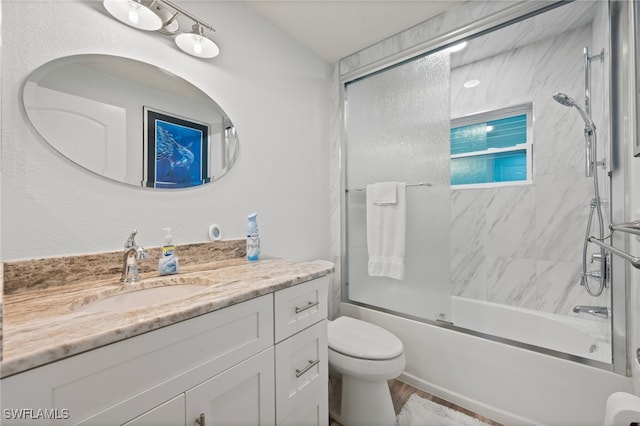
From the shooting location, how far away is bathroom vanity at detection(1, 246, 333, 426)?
0.49m

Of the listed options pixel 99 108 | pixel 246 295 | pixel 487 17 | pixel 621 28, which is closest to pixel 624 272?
pixel 621 28

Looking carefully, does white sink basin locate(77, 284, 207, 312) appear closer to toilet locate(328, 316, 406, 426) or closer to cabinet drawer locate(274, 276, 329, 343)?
cabinet drawer locate(274, 276, 329, 343)

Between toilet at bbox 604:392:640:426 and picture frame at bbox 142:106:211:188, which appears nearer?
toilet at bbox 604:392:640:426

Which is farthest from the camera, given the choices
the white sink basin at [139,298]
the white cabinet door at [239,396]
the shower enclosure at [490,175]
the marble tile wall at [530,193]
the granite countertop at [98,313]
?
the marble tile wall at [530,193]

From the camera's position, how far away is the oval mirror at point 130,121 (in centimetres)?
93

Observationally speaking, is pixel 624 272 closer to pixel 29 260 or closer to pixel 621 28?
pixel 621 28

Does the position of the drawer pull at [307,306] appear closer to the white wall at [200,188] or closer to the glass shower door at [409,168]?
the white wall at [200,188]

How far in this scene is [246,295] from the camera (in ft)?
2.66

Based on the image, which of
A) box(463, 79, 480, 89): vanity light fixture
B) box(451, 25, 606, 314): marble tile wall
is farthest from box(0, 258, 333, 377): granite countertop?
box(463, 79, 480, 89): vanity light fixture

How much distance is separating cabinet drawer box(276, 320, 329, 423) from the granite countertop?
234 mm

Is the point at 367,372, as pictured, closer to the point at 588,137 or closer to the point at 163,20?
the point at 588,137

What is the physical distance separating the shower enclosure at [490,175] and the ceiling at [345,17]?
0.77 ft

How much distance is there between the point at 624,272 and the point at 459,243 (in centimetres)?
115

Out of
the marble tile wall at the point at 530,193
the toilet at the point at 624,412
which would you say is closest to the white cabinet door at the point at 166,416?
the toilet at the point at 624,412
